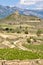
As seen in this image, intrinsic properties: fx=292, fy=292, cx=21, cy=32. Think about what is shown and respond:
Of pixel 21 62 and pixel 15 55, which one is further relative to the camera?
pixel 15 55

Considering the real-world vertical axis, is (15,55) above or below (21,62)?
below

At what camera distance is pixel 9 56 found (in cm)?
1669

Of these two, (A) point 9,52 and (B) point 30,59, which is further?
(A) point 9,52

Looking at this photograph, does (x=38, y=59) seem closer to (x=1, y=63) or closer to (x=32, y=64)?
(x=32, y=64)

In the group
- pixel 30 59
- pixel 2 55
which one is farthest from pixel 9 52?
pixel 30 59

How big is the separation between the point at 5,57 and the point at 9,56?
253 millimetres

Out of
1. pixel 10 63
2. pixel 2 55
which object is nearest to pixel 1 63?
pixel 10 63

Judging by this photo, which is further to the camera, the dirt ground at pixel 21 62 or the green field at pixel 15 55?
the green field at pixel 15 55

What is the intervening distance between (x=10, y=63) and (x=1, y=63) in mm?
480

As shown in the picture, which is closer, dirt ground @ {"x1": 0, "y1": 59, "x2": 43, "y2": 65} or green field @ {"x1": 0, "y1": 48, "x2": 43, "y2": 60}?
dirt ground @ {"x1": 0, "y1": 59, "x2": 43, "y2": 65}

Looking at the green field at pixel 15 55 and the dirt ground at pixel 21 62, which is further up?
the dirt ground at pixel 21 62

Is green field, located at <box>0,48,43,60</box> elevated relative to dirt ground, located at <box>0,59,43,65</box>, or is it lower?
lower

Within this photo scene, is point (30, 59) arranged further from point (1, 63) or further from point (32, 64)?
point (1, 63)

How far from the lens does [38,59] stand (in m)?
16.2
